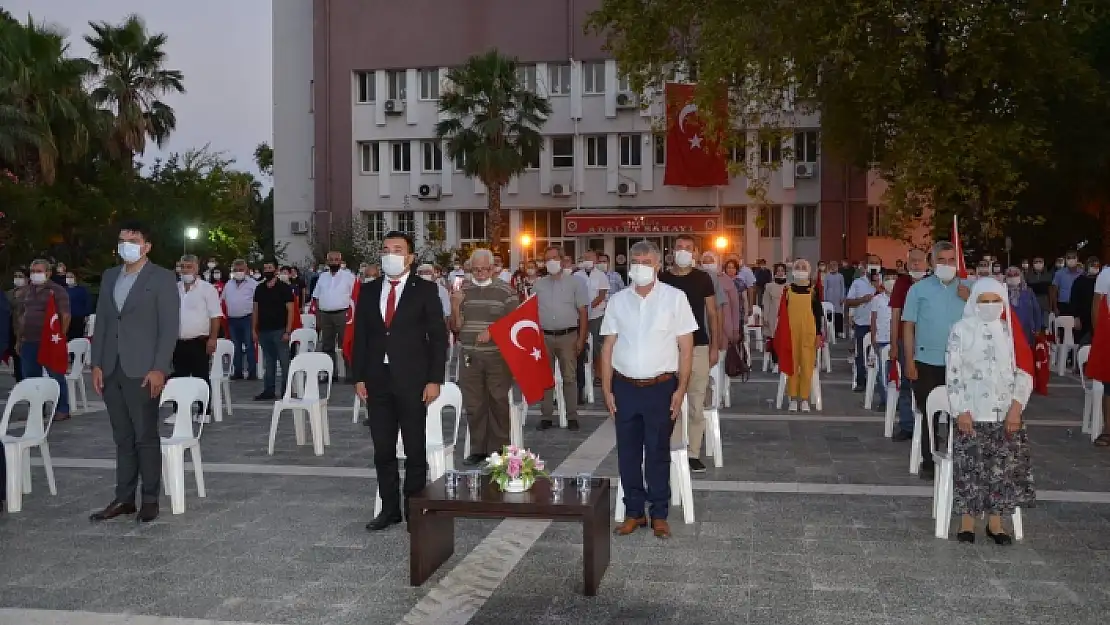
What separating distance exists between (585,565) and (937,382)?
399 centimetres

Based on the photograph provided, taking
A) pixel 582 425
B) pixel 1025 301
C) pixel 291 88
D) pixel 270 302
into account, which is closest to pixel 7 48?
pixel 291 88

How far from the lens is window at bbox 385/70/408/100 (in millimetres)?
43125

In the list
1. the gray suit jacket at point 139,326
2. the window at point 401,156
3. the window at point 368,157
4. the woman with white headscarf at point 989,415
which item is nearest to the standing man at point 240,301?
the gray suit jacket at point 139,326

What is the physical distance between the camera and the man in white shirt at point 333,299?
1514cm

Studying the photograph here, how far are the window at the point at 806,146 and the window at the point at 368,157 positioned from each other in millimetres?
16423

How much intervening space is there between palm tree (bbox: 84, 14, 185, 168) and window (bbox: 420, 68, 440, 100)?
921 centimetres

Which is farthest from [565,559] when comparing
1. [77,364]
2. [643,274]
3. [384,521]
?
[77,364]

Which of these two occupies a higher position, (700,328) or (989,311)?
(989,311)

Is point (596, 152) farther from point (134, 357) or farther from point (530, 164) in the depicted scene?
point (134, 357)

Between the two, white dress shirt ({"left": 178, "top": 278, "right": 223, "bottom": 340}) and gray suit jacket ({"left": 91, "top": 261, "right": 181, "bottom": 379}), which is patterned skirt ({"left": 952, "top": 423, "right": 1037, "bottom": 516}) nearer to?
gray suit jacket ({"left": 91, "top": 261, "right": 181, "bottom": 379})

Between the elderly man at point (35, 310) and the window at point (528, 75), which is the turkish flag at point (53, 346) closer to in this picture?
the elderly man at point (35, 310)

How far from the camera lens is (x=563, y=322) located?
458 inches

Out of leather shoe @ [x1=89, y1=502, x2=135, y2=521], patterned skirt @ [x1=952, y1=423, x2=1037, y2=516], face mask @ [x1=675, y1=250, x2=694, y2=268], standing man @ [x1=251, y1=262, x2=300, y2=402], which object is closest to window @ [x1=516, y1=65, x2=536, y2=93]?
standing man @ [x1=251, y1=262, x2=300, y2=402]

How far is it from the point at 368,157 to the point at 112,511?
3801 cm
